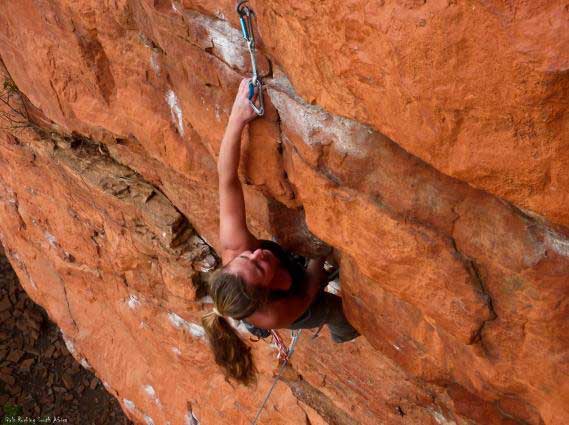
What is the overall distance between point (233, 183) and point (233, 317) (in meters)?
0.62

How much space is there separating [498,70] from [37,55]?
313cm

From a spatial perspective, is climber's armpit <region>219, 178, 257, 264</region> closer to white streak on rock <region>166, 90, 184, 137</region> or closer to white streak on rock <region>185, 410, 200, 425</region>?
white streak on rock <region>166, 90, 184, 137</region>

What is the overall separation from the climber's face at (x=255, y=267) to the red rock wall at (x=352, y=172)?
283 mm

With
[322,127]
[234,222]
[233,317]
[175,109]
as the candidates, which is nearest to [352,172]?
[322,127]

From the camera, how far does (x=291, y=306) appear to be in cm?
312

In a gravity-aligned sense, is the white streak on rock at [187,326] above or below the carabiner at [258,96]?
below

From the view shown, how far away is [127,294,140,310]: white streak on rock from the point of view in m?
5.29

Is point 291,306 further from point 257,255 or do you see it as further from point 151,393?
point 151,393

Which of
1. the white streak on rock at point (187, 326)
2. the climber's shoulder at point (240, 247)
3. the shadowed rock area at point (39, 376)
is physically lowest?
the shadowed rock area at point (39, 376)

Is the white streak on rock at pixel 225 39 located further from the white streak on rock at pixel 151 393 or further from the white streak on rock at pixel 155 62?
the white streak on rock at pixel 151 393

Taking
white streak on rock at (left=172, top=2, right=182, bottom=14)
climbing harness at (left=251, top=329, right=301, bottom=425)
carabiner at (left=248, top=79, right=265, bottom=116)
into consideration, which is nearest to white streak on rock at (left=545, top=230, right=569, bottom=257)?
carabiner at (left=248, top=79, right=265, bottom=116)

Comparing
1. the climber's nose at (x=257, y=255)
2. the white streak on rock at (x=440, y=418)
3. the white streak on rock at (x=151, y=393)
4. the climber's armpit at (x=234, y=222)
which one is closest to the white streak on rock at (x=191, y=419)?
the white streak on rock at (x=151, y=393)

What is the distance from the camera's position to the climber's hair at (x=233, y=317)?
2.80 meters

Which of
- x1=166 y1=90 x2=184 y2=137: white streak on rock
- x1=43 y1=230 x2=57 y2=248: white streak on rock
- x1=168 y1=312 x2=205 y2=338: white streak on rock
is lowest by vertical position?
x1=43 y1=230 x2=57 y2=248: white streak on rock
